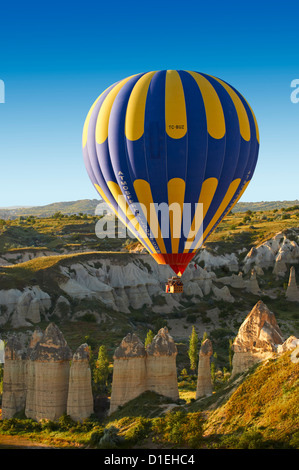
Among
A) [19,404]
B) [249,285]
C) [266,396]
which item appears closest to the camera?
[266,396]

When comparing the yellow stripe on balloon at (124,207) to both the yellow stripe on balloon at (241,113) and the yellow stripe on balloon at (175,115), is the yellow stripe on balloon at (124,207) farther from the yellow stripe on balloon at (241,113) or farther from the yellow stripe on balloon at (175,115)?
the yellow stripe on balloon at (241,113)

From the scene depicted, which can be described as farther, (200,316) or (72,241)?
(72,241)

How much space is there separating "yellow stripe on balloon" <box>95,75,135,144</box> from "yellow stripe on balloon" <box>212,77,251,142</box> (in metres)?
5.71

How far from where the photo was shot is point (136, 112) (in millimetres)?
34312

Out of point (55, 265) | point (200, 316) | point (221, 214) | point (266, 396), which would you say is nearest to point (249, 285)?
point (200, 316)

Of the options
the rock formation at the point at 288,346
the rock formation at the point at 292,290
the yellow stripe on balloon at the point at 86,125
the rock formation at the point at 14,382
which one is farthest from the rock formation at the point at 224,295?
the rock formation at the point at 288,346

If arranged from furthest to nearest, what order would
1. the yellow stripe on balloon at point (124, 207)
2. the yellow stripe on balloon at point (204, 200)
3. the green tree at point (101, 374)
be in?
the green tree at point (101, 374), the yellow stripe on balloon at point (124, 207), the yellow stripe on balloon at point (204, 200)

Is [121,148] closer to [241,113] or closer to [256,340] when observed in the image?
[241,113]

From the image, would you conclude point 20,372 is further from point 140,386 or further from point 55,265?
point 55,265

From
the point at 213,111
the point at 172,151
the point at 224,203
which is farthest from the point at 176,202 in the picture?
the point at 213,111

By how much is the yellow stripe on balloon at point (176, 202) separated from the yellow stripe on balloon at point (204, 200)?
882mm

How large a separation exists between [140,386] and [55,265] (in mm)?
41129

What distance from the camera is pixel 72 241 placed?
11881 centimetres

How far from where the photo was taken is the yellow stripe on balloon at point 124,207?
36219mm
